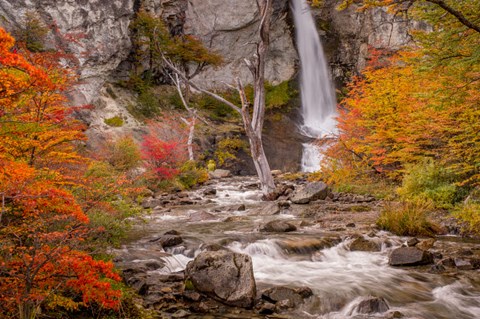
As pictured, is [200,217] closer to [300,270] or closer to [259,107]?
[300,270]

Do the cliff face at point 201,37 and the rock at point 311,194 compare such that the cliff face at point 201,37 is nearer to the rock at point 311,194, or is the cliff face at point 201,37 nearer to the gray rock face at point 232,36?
the gray rock face at point 232,36

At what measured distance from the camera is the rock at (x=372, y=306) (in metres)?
4.66

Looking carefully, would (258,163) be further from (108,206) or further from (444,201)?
(108,206)

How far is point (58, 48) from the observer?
20.6 m

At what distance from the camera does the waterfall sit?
29109 millimetres

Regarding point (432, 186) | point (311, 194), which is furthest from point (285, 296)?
point (311, 194)

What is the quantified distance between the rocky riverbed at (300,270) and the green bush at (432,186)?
1.57 m

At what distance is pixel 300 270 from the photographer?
6238mm

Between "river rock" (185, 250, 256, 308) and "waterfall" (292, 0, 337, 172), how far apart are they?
76.6ft

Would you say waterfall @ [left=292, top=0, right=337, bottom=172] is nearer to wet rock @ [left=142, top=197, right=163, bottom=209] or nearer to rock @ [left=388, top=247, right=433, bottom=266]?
wet rock @ [left=142, top=197, right=163, bottom=209]

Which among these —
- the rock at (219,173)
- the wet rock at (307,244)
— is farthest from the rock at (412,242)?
the rock at (219,173)

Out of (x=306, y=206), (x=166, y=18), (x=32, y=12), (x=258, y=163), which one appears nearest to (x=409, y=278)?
(x=306, y=206)

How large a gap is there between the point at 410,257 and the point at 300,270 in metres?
1.98

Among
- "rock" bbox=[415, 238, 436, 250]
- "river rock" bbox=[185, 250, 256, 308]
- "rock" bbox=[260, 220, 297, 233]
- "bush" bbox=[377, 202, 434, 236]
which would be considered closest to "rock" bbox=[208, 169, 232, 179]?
"rock" bbox=[260, 220, 297, 233]
